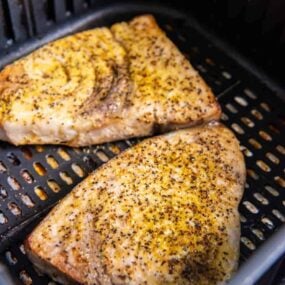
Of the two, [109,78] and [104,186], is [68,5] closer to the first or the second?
[109,78]

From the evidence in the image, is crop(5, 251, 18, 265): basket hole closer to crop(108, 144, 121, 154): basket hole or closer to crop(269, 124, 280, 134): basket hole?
crop(108, 144, 121, 154): basket hole

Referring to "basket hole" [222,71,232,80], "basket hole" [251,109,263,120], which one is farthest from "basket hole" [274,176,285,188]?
"basket hole" [222,71,232,80]

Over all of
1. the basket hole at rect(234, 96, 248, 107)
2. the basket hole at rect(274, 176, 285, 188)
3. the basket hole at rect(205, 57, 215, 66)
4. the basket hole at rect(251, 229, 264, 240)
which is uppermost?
the basket hole at rect(205, 57, 215, 66)

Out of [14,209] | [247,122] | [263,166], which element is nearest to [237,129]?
[247,122]

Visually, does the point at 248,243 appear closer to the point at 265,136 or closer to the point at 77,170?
the point at 265,136

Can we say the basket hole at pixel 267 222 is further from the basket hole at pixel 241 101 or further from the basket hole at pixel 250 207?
the basket hole at pixel 241 101

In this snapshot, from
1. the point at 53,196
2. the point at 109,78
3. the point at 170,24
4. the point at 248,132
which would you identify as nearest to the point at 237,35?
the point at 170,24

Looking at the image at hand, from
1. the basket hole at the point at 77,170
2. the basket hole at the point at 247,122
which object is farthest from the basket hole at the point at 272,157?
the basket hole at the point at 77,170
